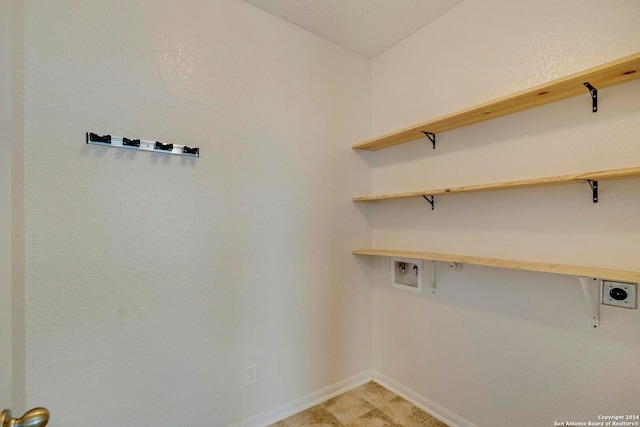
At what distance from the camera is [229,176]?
5.65 ft

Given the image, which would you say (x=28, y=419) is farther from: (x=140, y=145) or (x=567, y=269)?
(x=567, y=269)

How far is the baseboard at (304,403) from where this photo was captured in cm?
179

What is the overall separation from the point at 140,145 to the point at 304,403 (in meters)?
1.93

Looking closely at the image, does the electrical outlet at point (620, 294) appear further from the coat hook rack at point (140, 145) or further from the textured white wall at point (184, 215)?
the coat hook rack at point (140, 145)

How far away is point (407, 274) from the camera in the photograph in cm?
212

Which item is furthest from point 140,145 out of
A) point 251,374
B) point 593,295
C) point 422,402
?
point 422,402

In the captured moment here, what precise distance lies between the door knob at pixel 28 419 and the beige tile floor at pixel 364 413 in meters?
1.57

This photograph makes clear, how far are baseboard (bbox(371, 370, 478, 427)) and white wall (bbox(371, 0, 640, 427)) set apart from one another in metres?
0.04

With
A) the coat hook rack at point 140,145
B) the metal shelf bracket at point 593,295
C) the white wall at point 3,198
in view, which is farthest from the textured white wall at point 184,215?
the metal shelf bracket at point 593,295

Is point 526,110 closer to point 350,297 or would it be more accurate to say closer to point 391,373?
point 350,297

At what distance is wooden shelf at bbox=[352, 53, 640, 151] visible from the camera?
3.63 feet

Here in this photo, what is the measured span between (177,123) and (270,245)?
0.89 m

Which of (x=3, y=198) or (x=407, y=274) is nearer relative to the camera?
(x=3, y=198)

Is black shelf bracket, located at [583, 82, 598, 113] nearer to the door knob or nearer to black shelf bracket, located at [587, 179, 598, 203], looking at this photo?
black shelf bracket, located at [587, 179, 598, 203]
